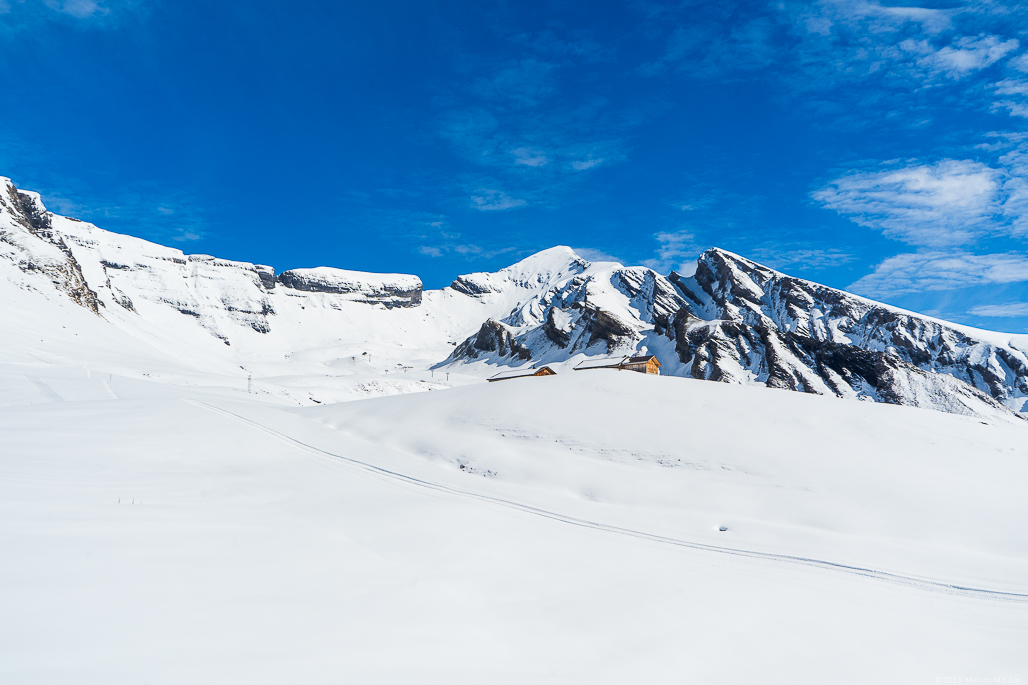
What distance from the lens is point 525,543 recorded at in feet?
27.8

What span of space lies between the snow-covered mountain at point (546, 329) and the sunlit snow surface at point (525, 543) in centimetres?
3668

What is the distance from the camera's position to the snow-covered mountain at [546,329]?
6925 cm

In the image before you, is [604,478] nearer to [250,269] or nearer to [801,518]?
[801,518]

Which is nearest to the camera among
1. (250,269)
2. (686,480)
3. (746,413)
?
(686,480)

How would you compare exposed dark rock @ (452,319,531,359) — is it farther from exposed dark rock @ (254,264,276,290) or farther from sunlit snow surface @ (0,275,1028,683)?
sunlit snow surface @ (0,275,1028,683)

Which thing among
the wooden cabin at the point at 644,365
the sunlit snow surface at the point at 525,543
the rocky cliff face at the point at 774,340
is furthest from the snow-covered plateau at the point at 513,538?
the rocky cliff face at the point at 774,340

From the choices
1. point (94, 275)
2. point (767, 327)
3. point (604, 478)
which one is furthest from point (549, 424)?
point (94, 275)

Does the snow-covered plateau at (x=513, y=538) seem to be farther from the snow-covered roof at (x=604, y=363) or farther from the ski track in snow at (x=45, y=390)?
the snow-covered roof at (x=604, y=363)

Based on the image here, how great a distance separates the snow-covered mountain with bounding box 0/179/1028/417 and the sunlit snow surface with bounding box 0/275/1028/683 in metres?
36.7

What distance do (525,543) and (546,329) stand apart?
12890 centimetres

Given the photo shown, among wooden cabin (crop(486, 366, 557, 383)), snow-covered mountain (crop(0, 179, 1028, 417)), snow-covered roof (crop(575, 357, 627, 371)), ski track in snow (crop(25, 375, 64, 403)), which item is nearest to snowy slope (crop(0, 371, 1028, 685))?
ski track in snow (crop(25, 375, 64, 403))

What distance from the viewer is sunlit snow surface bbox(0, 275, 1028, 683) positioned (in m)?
4.34

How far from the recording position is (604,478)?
1356cm

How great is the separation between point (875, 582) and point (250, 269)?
8214 inches
